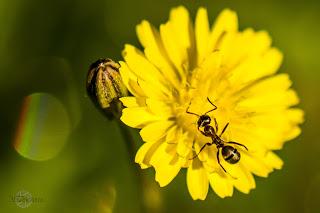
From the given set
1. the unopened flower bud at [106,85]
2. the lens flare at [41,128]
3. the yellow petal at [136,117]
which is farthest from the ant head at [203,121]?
the lens flare at [41,128]

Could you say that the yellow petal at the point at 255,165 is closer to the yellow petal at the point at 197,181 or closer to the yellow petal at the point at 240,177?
the yellow petal at the point at 240,177

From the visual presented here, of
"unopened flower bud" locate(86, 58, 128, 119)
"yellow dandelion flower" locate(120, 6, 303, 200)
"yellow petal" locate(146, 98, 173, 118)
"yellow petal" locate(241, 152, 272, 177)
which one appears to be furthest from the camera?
"yellow petal" locate(241, 152, 272, 177)

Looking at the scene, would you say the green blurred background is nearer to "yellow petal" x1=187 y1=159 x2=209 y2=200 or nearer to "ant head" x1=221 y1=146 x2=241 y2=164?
"yellow petal" x1=187 y1=159 x2=209 y2=200

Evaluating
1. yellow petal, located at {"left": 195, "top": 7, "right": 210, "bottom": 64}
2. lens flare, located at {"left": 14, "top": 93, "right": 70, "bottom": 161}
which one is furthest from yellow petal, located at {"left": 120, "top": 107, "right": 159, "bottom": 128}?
lens flare, located at {"left": 14, "top": 93, "right": 70, "bottom": 161}

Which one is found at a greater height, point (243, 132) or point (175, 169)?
point (243, 132)

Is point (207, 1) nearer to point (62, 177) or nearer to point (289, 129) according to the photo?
point (289, 129)

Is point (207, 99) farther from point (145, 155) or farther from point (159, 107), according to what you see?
point (145, 155)

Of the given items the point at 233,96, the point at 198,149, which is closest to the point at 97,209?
the point at 198,149
